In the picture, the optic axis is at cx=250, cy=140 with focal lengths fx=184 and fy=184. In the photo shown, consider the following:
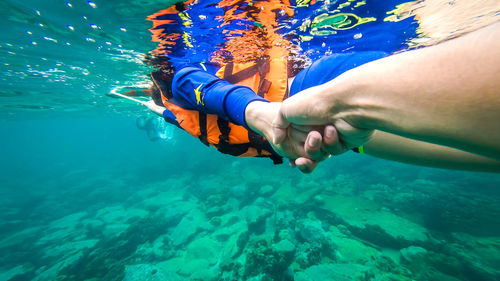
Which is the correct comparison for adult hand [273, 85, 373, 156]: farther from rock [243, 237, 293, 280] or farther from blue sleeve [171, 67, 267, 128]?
rock [243, 237, 293, 280]

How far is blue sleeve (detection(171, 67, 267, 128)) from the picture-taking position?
179 centimetres

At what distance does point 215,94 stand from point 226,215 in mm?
11424

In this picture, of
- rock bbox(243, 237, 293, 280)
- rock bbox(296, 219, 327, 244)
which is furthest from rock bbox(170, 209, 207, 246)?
rock bbox(296, 219, 327, 244)

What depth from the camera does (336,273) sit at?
19.1 ft

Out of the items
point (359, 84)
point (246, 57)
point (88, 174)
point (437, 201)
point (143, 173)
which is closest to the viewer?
point (359, 84)

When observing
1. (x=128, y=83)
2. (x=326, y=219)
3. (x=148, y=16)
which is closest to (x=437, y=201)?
(x=326, y=219)

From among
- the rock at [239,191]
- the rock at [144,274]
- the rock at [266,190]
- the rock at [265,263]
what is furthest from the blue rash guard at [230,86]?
the rock at [239,191]

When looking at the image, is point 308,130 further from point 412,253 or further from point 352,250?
point 412,253

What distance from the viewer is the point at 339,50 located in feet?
23.8

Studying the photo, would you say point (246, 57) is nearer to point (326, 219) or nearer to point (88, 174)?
point (326, 219)

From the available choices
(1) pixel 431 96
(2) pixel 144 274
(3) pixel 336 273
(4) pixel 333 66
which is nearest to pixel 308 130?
(1) pixel 431 96

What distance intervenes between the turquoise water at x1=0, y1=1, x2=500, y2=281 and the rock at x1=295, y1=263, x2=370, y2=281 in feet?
0.12

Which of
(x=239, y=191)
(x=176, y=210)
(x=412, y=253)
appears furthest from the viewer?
(x=239, y=191)

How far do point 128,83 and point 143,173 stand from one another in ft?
62.7
